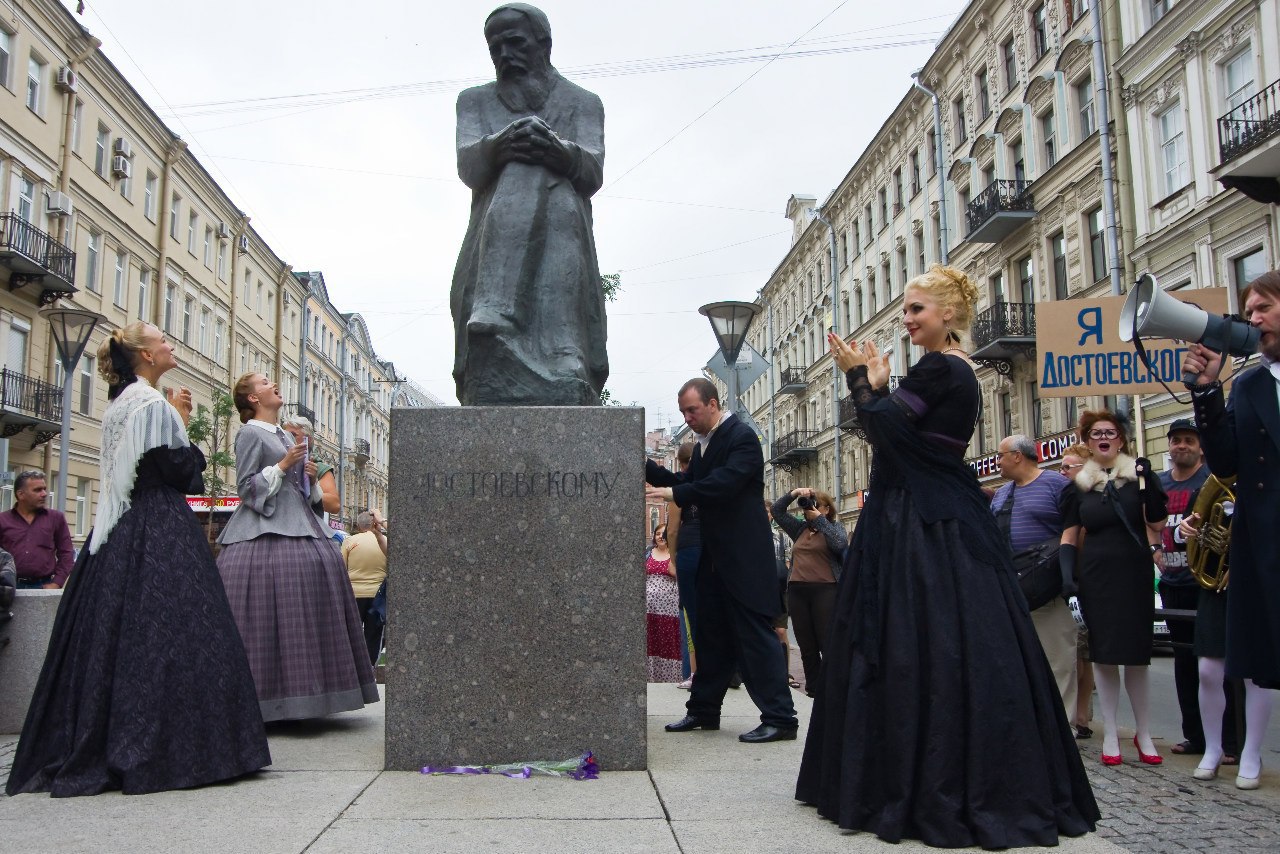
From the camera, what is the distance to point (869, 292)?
40875mm

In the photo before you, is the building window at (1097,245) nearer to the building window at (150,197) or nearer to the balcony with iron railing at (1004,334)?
the balcony with iron railing at (1004,334)

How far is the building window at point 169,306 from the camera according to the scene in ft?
115

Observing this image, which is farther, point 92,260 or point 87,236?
point 92,260

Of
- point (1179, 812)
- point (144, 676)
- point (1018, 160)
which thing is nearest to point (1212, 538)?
point (1179, 812)

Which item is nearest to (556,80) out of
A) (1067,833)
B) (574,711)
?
(574,711)

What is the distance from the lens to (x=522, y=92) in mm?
5066

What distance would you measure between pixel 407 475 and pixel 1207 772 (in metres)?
3.70

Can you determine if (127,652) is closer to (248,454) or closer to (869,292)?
(248,454)

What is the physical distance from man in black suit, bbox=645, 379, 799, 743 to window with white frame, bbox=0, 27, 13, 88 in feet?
82.3

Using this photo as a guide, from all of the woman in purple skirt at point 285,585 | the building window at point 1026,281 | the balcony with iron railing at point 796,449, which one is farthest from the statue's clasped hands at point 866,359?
the balcony with iron railing at point 796,449

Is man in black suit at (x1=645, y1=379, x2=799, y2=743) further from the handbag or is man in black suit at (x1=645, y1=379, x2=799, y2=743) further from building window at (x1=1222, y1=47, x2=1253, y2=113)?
building window at (x1=1222, y1=47, x2=1253, y2=113)

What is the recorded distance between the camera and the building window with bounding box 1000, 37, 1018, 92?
27.8 m

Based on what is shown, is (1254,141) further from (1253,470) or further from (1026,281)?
(1253,470)

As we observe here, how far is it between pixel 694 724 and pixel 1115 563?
229 centimetres
